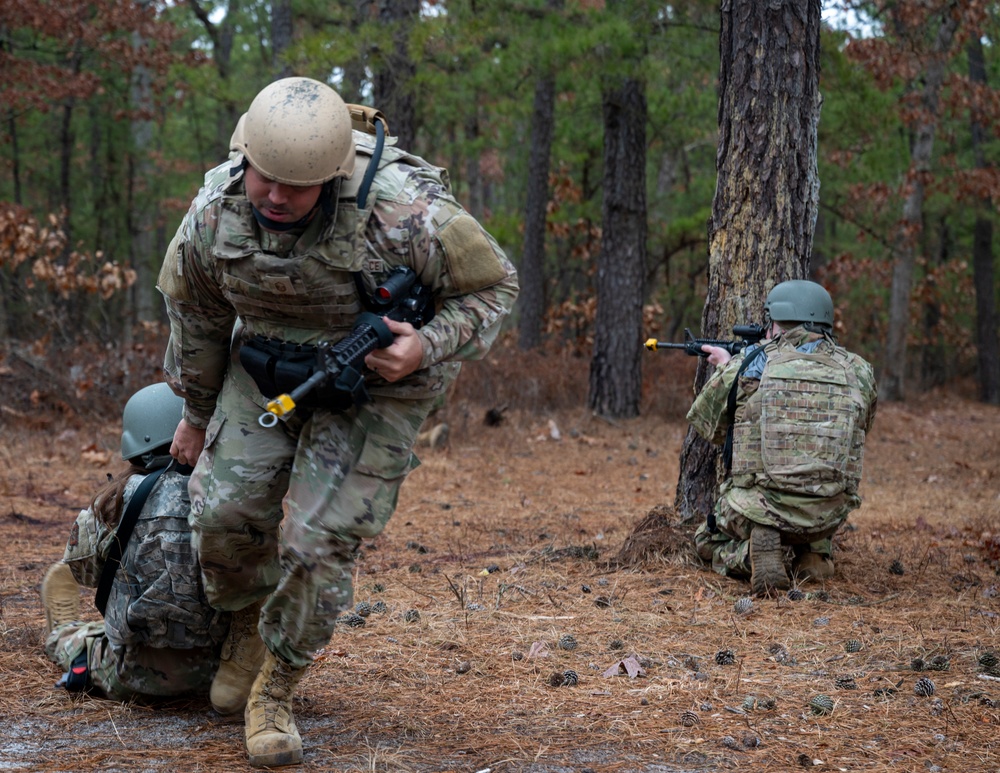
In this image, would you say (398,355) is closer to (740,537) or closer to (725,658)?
(725,658)

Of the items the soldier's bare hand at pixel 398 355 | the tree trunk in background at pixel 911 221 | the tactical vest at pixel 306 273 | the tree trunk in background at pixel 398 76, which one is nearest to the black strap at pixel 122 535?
the tactical vest at pixel 306 273

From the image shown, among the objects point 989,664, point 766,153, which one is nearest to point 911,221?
point 766,153

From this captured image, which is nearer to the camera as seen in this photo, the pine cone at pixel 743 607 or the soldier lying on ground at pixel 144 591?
the soldier lying on ground at pixel 144 591

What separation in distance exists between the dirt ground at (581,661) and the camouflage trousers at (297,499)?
473mm

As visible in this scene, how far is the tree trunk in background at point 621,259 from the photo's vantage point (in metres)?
12.6

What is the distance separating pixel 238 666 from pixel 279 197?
5.32 feet

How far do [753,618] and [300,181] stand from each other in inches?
129

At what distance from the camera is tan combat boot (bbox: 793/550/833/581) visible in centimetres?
586

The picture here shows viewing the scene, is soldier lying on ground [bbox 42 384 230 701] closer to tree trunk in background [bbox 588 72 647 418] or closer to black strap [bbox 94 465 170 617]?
black strap [bbox 94 465 170 617]

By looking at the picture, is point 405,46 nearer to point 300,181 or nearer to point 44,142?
point 300,181

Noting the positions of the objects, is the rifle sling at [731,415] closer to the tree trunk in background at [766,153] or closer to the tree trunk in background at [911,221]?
the tree trunk in background at [766,153]

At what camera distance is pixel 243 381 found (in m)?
3.53

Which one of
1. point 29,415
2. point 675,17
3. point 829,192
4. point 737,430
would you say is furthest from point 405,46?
point 829,192

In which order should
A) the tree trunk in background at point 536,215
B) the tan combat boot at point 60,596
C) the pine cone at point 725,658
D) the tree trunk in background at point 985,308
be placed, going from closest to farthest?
the tan combat boot at point 60,596 → the pine cone at point 725,658 → the tree trunk in background at point 536,215 → the tree trunk in background at point 985,308
